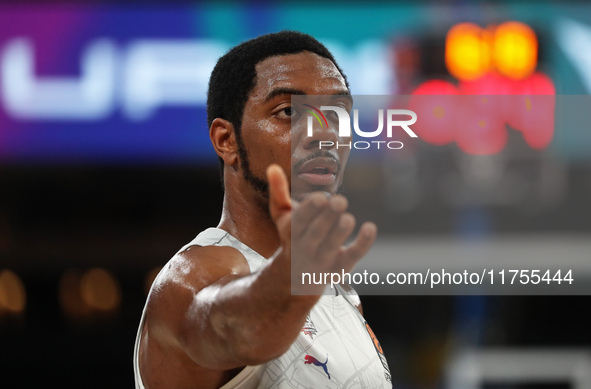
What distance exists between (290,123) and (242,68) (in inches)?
10.2

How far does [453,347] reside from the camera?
235 inches

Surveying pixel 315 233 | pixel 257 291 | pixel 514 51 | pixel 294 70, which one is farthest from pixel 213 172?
pixel 315 233

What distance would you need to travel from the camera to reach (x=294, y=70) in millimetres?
1791

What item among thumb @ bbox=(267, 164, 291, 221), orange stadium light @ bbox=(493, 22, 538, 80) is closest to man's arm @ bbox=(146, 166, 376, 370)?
thumb @ bbox=(267, 164, 291, 221)

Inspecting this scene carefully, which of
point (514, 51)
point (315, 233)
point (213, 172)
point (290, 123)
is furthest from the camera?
point (213, 172)

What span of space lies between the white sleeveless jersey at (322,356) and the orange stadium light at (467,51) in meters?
2.87

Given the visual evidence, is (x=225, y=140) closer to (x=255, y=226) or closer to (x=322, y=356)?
(x=255, y=226)

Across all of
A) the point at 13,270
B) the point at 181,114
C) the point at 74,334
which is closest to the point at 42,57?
the point at 181,114

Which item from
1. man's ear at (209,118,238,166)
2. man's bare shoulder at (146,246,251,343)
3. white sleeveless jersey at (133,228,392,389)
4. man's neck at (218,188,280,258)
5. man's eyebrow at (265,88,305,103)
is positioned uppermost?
man's eyebrow at (265,88,305,103)

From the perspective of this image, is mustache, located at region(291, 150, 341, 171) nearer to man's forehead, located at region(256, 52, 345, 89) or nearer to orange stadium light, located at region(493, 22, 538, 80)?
man's forehead, located at region(256, 52, 345, 89)

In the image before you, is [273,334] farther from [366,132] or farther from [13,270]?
[13,270]

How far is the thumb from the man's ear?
0.77 meters

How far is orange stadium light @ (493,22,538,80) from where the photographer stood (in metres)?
4.40

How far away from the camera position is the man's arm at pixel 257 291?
3.56 feet
